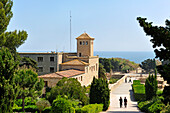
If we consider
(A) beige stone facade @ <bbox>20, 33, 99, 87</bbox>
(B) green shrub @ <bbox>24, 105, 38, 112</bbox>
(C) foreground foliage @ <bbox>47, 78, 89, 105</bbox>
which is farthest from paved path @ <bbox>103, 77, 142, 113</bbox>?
(B) green shrub @ <bbox>24, 105, 38, 112</bbox>

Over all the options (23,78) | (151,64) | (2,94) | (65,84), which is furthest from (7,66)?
(151,64)

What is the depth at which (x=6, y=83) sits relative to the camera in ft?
49.4

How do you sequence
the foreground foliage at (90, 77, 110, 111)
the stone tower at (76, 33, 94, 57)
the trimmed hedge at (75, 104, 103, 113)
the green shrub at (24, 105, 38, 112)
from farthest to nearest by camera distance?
the stone tower at (76, 33, 94, 57) → the foreground foliage at (90, 77, 110, 111) → the green shrub at (24, 105, 38, 112) → the trimmed hedge at (75, 104, 103, 113)

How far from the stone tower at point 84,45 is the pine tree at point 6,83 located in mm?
35201

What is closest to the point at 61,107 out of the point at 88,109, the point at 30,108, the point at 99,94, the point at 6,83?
the point at 88,109

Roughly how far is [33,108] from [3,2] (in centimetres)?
1089

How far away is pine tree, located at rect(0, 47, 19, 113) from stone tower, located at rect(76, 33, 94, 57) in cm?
3520

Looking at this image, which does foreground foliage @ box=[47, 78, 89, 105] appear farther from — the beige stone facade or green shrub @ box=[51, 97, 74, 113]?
the beige stone facade

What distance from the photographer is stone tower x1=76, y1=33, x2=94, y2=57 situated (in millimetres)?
50438

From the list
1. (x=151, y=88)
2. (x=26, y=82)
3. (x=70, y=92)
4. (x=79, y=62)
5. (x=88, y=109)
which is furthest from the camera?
(x=79, y=62)

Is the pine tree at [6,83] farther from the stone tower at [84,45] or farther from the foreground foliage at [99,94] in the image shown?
the stone tower at [84,45]

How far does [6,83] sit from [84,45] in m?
35.9

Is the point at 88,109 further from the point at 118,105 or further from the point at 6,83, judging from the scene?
the point at 118,105

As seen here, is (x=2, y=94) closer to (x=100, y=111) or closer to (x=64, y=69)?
(x=100, y=111)
